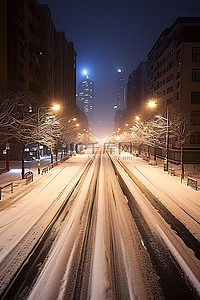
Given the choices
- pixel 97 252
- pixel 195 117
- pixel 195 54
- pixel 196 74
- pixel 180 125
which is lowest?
pixel 97 252

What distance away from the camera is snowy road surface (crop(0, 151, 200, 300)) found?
19.9ft

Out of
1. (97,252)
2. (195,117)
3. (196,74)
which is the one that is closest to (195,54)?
(196,74)

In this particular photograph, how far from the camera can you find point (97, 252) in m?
7.95

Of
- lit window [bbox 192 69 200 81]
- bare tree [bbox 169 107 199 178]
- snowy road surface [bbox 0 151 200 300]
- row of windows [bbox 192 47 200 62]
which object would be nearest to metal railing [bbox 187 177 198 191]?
bare tree [bbox 169 107 199 178]

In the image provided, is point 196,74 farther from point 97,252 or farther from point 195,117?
point 97,252

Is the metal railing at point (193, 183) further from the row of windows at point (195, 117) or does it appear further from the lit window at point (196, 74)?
the lit window at point (196, 74)

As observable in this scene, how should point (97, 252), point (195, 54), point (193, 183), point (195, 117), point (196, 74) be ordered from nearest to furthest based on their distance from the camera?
point (97, 252) < point (193, 183) < point (195, 117) < point (195, 54) < point (196, 74)

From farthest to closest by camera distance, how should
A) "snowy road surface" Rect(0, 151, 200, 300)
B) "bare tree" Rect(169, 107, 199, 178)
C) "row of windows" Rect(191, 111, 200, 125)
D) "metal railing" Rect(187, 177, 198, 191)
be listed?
"row of windows" Rect(191, 111, 200, 125)
"bare tree" Rect(169, 107, 199, 178)
"metal railing" Rect(187, 177, 198, 191)
"snowy road surface" Rect(0, 151, 200, 300)

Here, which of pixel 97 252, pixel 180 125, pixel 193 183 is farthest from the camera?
pixel 180 125

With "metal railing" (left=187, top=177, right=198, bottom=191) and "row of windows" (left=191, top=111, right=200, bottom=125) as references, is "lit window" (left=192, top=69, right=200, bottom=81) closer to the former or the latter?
"row of windows" (left=191, top=111, right=200, bottom=125)

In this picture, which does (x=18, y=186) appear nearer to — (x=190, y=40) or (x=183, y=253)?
(x=183, y=253)

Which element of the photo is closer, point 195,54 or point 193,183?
point 193,183

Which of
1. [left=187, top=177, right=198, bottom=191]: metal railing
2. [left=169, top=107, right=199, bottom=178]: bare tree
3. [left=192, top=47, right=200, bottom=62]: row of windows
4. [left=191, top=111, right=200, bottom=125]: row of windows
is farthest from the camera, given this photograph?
[left=192, top=47, right=200, bottom=62]: row of windows

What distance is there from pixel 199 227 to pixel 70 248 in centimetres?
622
